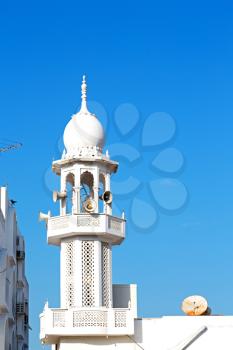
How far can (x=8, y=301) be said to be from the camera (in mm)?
47531

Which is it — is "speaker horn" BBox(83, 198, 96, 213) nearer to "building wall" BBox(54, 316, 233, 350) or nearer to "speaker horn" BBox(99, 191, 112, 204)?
"speaker horn" BBox(99, 191, 112, 204)

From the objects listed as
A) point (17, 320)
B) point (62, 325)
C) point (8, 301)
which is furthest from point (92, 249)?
point (17, 320)

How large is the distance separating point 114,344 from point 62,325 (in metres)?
2.48

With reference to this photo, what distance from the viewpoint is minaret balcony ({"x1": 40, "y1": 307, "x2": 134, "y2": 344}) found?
3294 cm

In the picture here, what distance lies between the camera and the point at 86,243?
35219mm

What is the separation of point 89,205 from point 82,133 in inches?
142

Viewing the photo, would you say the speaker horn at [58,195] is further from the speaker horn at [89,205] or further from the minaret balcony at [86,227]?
the speaker horn at [89,205]

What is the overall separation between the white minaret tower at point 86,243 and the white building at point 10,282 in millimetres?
9666

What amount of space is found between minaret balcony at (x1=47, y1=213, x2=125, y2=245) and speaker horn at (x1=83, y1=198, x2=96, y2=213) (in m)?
0.80

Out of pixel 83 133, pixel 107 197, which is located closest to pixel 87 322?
pixel 107 197

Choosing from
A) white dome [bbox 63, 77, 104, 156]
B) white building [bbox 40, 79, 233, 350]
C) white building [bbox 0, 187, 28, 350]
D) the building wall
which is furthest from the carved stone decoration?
white building [bbox 0, 187, 28, 350]

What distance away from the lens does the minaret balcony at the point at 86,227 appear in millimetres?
34812

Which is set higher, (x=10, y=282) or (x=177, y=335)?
(x=10, y=282)

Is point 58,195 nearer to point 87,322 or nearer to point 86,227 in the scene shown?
point 86,227
